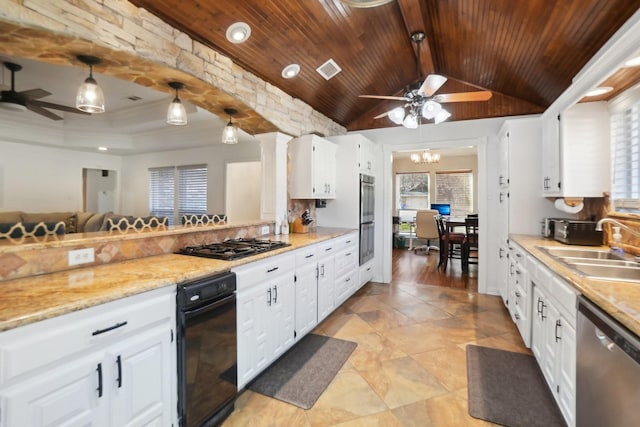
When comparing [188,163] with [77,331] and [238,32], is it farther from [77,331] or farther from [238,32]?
[77,331]

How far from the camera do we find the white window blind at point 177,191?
6.70 metres

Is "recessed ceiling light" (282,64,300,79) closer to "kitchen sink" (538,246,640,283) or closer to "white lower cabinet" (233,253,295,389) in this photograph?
"white lower cabinet" (233,253,295,389)

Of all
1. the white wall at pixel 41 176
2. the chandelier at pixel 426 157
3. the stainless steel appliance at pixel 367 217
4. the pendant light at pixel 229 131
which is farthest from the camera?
the chandelier at pixel 426 157

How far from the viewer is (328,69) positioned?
345cm

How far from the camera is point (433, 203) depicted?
9062 millimetres

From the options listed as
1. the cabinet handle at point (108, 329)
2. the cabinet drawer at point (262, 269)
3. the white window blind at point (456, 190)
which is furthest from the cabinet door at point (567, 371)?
the white window blind at point (456, 190)

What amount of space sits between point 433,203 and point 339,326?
6684mm

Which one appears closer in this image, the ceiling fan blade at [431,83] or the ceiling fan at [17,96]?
the ceiling fan blade at [431,83]

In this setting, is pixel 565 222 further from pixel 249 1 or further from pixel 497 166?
pixel 249 1

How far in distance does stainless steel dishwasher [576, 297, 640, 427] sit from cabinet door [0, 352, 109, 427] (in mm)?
2029

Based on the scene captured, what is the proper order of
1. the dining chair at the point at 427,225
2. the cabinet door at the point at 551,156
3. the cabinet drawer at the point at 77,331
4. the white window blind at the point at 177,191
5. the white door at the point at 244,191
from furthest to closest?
the dining chair at the point at 427,225
the white window blind at the point at 177,191
the white door at the point at 244,191
the cabinet door at the point at 551,156
the cabinet drawer at the point at 77,331

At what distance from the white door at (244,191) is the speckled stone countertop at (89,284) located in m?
Answer: 2.86

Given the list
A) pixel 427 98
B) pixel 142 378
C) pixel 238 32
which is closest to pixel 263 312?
pixel 142 378

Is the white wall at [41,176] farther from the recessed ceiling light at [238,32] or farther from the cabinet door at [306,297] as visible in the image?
the cabinet door at [306,297]
